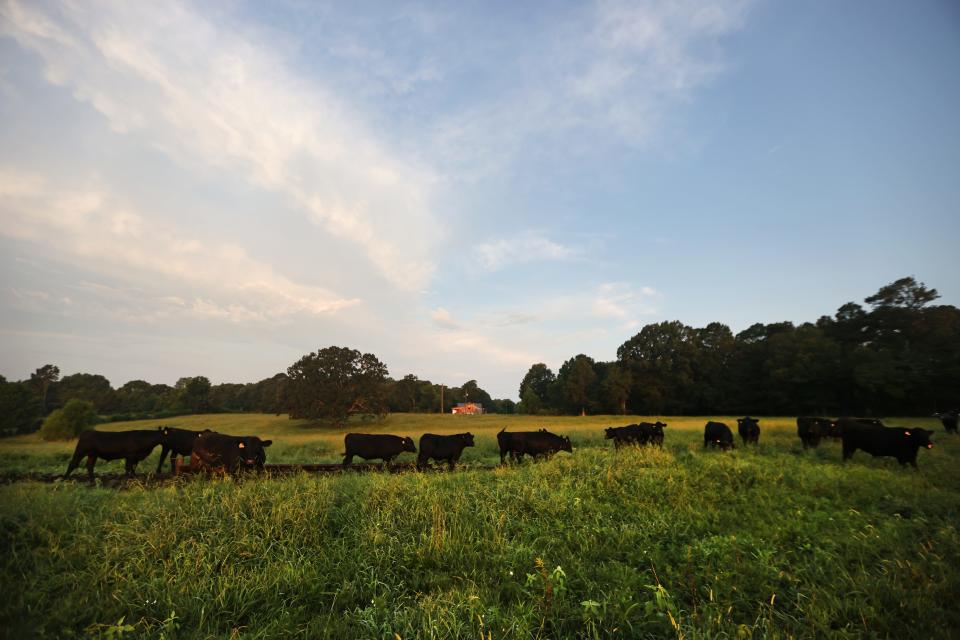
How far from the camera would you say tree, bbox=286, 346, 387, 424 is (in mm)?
44719

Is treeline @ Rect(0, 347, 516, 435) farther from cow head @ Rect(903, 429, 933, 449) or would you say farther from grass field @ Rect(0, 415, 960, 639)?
cow head @ Rect(903, 429, 933, 449)

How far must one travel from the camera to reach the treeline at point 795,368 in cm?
4238

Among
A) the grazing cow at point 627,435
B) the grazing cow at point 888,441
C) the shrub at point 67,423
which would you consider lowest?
the shrub at point 67,423

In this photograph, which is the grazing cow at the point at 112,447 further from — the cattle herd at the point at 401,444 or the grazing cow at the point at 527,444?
the grazing cow at the point at 527,444

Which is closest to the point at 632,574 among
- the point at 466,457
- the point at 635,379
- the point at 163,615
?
the point at 163,615

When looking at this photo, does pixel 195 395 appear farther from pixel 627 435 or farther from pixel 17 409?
pixel 627 435

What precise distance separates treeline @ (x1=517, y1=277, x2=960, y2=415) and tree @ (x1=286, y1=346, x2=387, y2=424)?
3706 cm

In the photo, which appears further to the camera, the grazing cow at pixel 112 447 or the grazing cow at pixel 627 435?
the grazing cow at pixel 627 435

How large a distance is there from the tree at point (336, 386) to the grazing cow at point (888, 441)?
42026 mm

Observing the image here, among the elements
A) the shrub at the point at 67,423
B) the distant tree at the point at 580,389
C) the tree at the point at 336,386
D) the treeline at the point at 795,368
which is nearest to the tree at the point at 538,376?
the treeline at the point at 795,368

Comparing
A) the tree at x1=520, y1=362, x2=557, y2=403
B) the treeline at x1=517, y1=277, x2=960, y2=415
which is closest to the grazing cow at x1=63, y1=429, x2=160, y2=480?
the treeline at x1=517, y1=277, x2=960, y2=415

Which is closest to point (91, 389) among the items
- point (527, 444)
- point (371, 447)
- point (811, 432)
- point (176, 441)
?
point (176, 441)

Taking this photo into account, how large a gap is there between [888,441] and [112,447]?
85.4ft

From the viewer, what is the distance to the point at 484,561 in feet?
18.8
